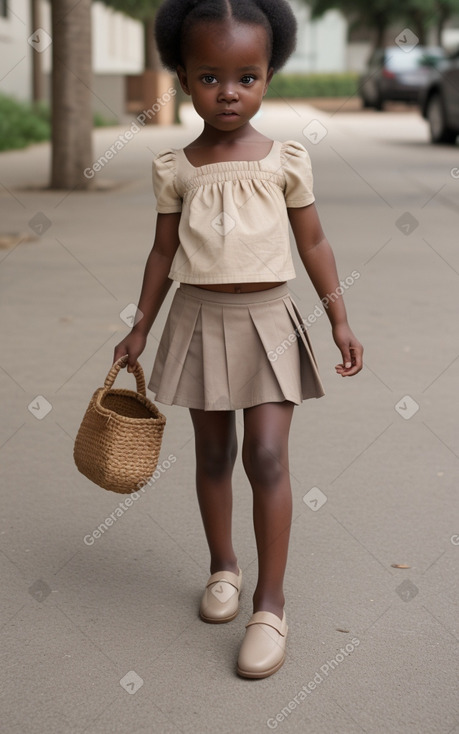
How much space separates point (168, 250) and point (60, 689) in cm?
115

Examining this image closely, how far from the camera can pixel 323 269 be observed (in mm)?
2893

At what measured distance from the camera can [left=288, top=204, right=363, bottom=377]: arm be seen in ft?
9.43

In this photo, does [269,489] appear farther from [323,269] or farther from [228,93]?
[228,93]

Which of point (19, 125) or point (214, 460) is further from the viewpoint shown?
point (19, 125)

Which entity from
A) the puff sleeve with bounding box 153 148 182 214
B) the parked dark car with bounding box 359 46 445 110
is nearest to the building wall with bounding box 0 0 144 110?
the parked dark car with bounding box 359 46 445 110

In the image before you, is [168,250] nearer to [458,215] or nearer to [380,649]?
[380,649]

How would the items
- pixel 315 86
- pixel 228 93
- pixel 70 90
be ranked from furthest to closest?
1. pixel 315 86
2. pixel 70 90
3. pixel 228 93

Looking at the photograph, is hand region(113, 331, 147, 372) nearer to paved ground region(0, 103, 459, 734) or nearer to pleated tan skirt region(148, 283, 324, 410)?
pleated tan skirt region(148, 283, 324, 410)

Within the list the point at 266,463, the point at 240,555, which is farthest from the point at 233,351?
the point at 240,555

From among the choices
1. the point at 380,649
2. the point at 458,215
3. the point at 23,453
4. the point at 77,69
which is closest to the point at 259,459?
the point at 380,649

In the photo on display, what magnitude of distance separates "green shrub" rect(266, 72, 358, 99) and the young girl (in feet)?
166

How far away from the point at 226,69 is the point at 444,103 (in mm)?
16538

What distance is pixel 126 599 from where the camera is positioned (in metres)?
3.21

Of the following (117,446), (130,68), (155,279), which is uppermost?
(155,279)
